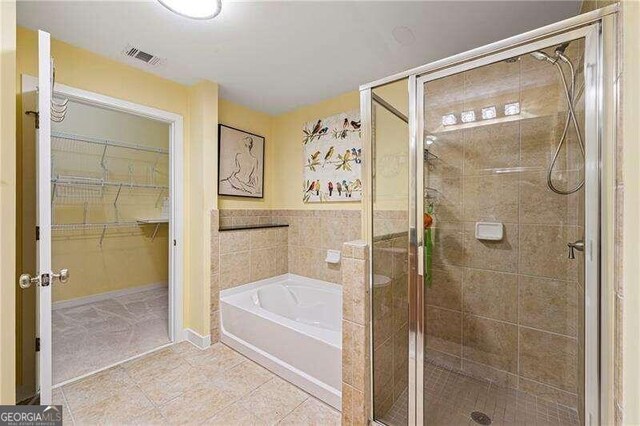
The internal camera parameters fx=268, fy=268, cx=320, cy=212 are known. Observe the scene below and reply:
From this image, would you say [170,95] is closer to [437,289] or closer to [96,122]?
[96,122]

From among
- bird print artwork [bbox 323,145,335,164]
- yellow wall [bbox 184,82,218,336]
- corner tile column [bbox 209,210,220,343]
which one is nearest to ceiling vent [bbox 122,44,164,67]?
yellow wall [bbox 184,82,218,336]

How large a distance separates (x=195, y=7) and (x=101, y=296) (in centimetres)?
368

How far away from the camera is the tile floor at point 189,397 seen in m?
1.55

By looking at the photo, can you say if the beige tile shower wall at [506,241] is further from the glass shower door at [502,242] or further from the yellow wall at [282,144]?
the yellow wall at [282,144]

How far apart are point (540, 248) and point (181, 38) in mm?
2692

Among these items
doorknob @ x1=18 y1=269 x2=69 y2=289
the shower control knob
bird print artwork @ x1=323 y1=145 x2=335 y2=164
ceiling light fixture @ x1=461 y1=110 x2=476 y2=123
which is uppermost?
ceiling light fixture @ x1=461 y1=110 x2=476 y2=123

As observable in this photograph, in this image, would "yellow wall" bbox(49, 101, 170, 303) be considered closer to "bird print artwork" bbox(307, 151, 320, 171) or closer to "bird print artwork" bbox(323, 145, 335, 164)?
"bird print artwork" bbox(307, 151, 320, 171)

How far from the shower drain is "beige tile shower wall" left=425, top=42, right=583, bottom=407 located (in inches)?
13.0

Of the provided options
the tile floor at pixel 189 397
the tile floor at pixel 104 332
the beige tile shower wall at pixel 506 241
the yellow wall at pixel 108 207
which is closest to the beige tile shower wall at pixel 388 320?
the beige tile shower wall at pixel 506 241

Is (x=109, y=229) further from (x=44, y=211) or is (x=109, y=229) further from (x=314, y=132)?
(x=314, y=132)

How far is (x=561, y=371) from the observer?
5.32ft

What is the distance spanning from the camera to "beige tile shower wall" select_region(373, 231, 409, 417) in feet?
4.81

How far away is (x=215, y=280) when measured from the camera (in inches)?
94.3

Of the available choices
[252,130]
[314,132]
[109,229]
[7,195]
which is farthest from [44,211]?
[109,229]
